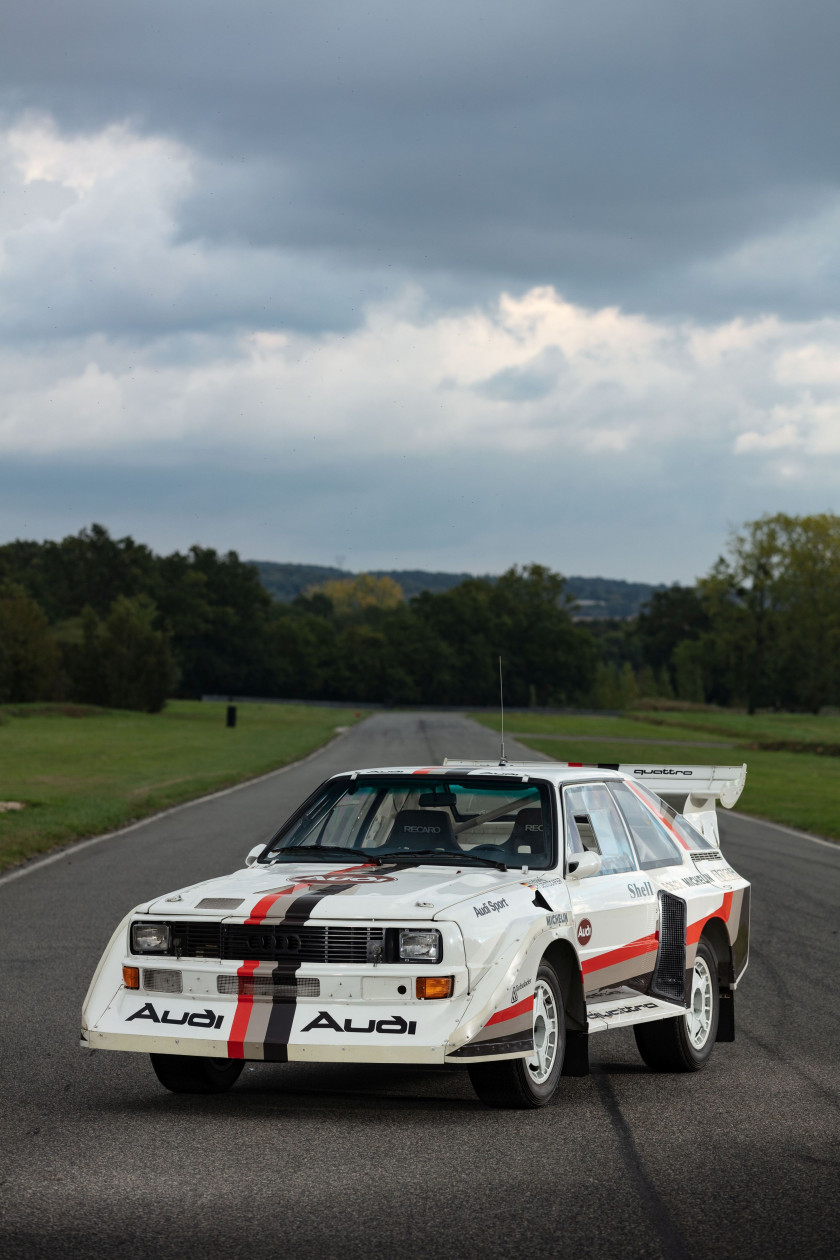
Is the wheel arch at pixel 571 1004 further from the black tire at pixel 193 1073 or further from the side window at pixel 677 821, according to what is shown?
the side window at pixel 677 821

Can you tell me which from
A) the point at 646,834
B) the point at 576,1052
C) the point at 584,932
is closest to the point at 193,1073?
the point at 576,1052

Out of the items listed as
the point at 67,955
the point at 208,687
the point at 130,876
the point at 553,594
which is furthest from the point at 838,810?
the point at 553,594

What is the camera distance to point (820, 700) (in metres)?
120

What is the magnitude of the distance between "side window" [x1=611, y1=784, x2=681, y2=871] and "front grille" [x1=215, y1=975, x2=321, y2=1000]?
8.57ft

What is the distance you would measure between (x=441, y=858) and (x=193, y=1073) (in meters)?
1.59

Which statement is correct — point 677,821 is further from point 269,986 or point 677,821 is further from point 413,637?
point 413,637

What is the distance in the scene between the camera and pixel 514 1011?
246 inches

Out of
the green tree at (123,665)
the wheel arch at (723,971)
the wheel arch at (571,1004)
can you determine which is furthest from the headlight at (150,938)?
the green tree at (123,665)

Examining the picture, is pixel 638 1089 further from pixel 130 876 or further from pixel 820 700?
pixel 820 700

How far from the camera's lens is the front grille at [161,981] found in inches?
252

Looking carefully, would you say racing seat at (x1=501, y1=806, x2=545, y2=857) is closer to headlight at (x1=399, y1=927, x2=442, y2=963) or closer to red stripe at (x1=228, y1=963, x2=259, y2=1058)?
headlight at (x1=399, y1=927, x2=442, y2=963)

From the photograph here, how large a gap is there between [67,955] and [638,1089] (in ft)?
18.0

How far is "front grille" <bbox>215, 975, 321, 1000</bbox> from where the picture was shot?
617 centimetres

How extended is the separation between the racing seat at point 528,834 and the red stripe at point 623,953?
0.59 meters
